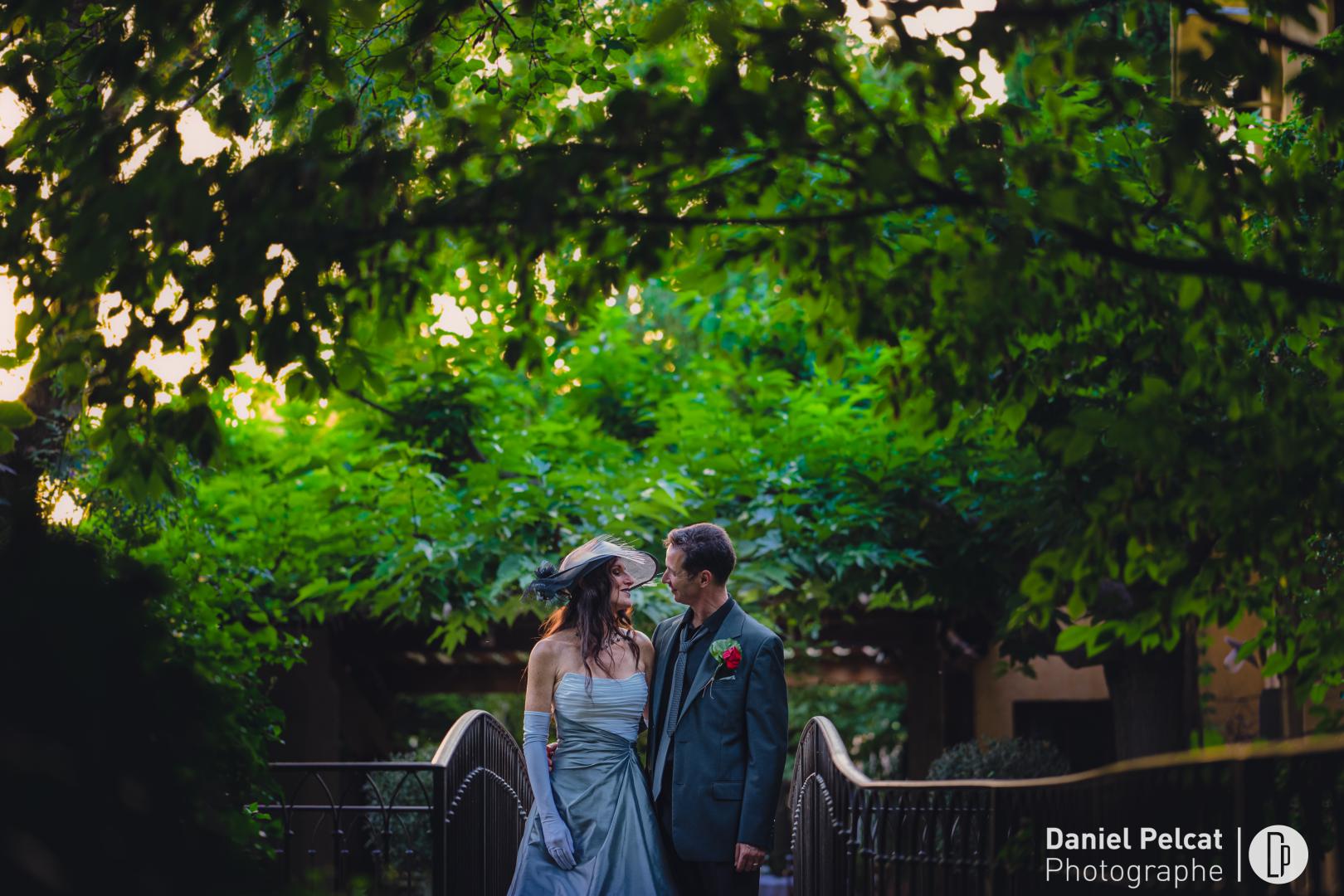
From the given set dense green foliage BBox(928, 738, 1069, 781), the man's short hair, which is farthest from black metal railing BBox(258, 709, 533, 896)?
dense green foliage BBox(928, 738, 1069, 781)

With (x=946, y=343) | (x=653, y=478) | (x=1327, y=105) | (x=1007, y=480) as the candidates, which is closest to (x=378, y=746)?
(x=653, y=478)

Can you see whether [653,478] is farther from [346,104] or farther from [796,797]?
[346,104]

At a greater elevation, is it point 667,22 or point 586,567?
point 667,22

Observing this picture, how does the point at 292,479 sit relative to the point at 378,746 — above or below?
above

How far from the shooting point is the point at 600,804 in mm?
5434

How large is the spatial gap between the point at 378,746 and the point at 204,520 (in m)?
7.92

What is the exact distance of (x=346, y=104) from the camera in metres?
3.57

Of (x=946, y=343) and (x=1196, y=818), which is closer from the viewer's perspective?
(x=1196, y=818)

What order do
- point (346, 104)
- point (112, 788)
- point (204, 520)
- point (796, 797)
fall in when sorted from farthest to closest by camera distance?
point (204, 520) < point (796, 797) < point (346, 104) < point (112, 788)

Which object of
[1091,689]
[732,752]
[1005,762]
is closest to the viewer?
[732,752]

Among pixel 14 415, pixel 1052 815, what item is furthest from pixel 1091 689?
pixel 14 415

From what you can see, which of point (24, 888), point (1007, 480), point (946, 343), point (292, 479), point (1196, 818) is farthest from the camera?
point (292, 479)

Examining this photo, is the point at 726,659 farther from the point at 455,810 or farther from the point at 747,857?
the point at 455,810

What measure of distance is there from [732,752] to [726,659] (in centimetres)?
37
